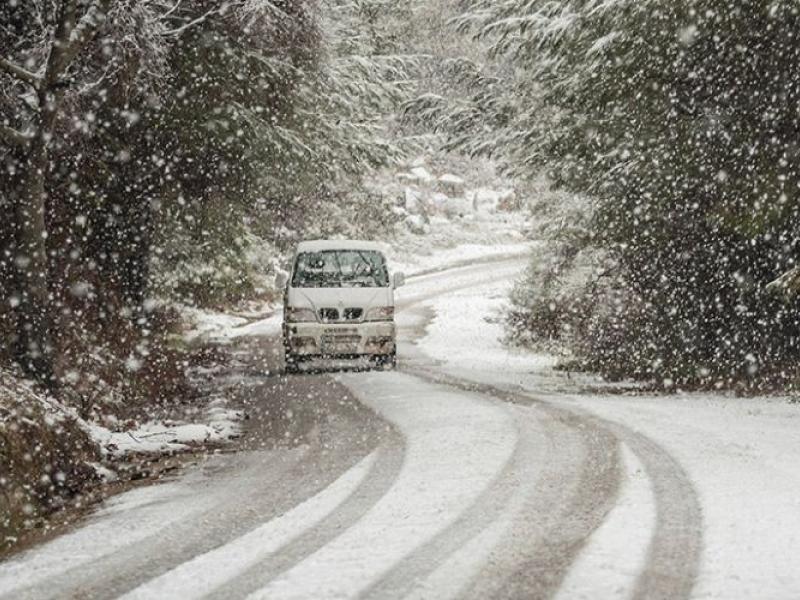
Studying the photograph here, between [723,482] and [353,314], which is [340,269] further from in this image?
[723,482]

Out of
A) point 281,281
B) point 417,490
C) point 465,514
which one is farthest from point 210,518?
point 281,281

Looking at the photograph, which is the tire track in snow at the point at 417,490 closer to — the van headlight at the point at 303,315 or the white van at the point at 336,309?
the white van at the point at 336,309

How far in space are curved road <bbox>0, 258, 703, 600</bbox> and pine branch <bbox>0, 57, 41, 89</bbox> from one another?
3838 mm

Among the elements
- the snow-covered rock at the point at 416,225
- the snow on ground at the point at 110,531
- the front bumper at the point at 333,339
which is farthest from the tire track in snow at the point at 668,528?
the snow-covered rock at the point at 416,225

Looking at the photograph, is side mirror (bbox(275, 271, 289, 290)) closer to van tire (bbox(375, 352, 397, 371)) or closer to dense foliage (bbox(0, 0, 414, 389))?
dense foliage (bbox(0, 0, 414, 389))

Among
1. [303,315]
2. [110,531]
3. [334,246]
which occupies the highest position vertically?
→ [334,246]

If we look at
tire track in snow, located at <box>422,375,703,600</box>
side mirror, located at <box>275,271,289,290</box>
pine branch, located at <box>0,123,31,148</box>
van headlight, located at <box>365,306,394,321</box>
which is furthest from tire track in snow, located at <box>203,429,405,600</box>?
side mirror, located at <box>275,271,289,290</box>

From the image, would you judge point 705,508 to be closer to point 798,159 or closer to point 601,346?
point 798,159

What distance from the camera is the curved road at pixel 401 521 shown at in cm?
428

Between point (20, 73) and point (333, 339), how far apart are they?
7290 mm

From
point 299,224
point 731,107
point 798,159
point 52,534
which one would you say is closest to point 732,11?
point 731,107

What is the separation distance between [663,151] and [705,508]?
23.8 ft

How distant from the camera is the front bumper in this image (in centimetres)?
1456

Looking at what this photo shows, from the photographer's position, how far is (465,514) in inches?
214
